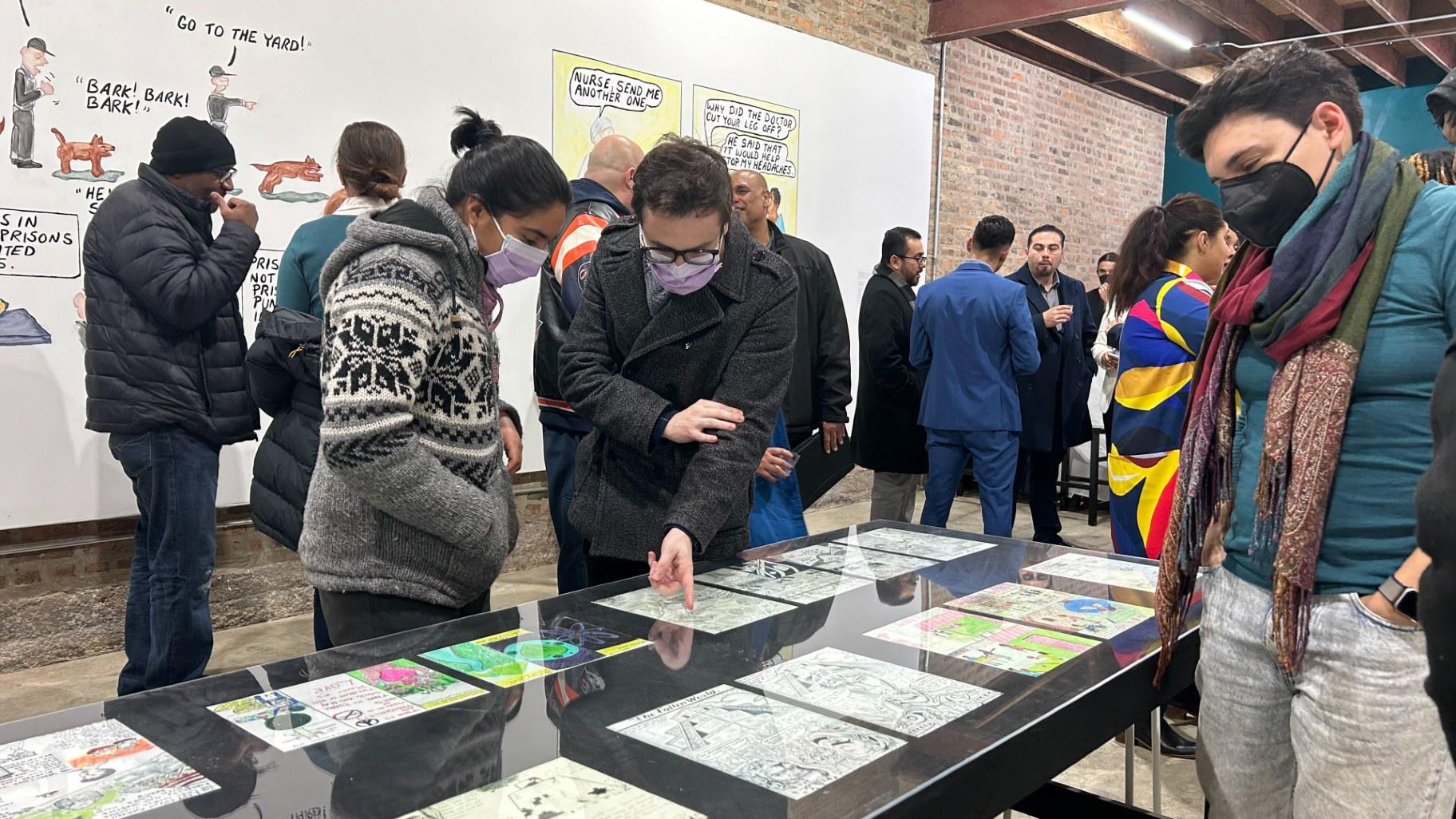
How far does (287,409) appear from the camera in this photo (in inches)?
97.6

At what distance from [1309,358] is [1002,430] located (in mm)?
3111

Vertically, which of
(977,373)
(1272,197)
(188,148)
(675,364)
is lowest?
(977,373)

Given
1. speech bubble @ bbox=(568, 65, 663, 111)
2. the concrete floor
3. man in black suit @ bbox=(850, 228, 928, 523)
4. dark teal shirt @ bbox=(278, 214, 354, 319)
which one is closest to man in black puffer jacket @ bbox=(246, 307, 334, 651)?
dark teal shirt @ bbox=(278, 214, 354, 319)

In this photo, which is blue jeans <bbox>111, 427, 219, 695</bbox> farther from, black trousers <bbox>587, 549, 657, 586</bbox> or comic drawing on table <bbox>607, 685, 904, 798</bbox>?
comic drawing on table <bbox>607, 685, 904, 798</bbox>

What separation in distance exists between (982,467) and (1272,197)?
123 inches

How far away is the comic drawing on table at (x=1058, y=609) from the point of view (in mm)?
1698

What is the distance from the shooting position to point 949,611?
1747mm

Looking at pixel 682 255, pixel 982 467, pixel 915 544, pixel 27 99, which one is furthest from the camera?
pixel 982 467

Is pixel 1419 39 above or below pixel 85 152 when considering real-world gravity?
above

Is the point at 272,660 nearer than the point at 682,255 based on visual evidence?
No

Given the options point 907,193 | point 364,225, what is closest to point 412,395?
point 364,225

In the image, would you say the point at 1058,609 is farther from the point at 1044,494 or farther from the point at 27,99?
the point at 1044,494

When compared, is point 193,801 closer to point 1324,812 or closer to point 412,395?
point 412,395

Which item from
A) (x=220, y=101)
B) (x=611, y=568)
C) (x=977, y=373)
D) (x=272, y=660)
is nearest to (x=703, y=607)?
(x=611, y=568)
